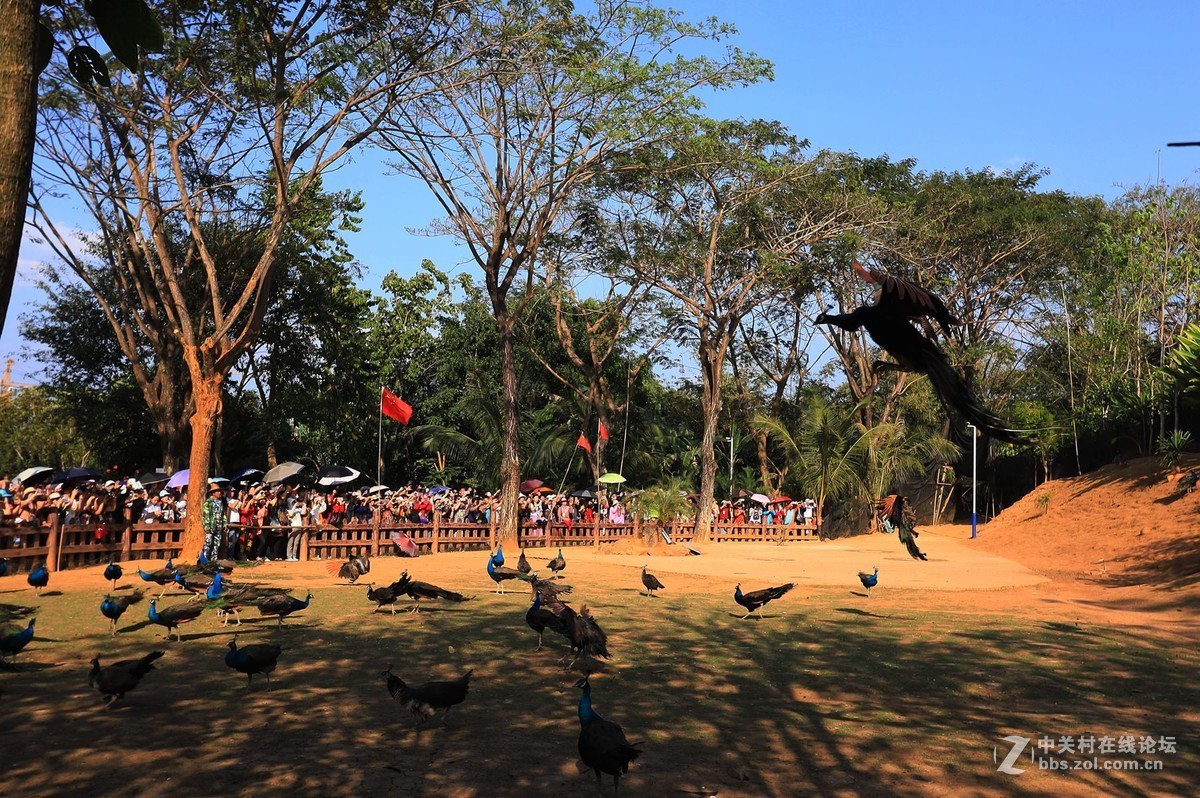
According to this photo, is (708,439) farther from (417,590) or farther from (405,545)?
(417,590)

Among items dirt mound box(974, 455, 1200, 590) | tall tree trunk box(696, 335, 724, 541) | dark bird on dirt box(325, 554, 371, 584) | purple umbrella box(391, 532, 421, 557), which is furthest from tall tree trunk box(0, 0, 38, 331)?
tall tree trunk box(696, 335, 724, 541)

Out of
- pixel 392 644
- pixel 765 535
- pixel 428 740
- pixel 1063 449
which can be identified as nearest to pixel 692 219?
pixel 765 535

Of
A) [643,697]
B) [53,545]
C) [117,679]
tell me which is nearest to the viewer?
[117,679]

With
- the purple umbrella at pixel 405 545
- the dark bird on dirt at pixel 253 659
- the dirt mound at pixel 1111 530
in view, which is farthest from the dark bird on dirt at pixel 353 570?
the dirt mound at pixel 1111 530

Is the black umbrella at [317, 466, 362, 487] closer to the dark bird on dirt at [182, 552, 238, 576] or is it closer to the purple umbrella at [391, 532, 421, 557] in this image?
the purple umbrella at [391, 532, 421, 557]

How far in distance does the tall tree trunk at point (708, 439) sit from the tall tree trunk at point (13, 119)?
30.2m

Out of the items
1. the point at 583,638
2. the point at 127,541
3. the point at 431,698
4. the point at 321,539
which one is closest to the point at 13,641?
the point at 431,698

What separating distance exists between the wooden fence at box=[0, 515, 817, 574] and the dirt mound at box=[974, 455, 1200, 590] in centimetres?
1053

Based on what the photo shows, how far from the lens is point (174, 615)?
417 inches

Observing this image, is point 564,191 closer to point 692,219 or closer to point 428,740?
point 692,219

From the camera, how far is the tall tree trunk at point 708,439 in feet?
110

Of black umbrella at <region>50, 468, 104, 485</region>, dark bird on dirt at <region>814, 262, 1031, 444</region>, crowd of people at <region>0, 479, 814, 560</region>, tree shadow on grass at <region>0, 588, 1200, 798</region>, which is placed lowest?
tree shadow on grass at <region>0, 588, 1200, 798</region>

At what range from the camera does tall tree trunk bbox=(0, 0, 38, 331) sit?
403cm

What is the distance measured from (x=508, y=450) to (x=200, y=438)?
10.1 meters
